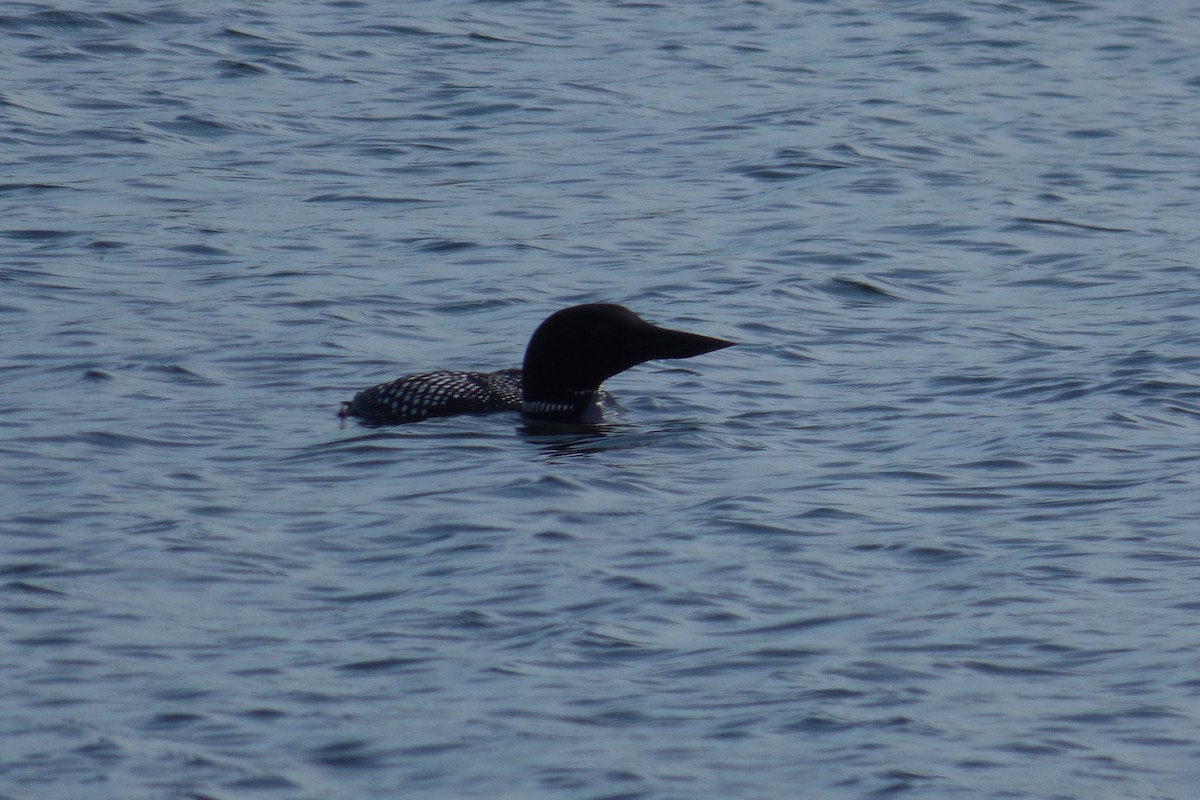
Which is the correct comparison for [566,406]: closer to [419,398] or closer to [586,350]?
[586,350]

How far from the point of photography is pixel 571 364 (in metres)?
9.12

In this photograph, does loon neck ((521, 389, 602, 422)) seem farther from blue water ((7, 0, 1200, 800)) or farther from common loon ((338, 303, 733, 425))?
blue water ((7, 0, 1200, 800))

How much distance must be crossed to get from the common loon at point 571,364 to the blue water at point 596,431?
0.16 metres

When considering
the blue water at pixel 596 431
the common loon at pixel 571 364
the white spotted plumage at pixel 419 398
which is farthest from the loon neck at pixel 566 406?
the white spotted plumage at pixel 419 398

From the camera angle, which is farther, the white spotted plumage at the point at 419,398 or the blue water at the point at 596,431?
the white spotted plumage at the point at 419,398

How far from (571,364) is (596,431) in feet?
0.98

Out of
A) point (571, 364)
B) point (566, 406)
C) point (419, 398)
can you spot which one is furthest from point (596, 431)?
point (419, 398)

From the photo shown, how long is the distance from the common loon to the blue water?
0.16 meters

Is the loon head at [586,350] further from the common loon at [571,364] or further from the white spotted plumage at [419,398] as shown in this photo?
the white spotted plumage at [419,398]

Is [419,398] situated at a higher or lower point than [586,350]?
lower

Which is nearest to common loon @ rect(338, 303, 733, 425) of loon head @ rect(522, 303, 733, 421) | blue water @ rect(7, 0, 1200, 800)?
loon head @ rect(522, 303, 733, 421)

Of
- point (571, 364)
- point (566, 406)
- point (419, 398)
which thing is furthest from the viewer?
point (566, 406)

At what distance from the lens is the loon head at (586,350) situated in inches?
361

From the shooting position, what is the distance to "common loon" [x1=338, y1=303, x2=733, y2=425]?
912cm
